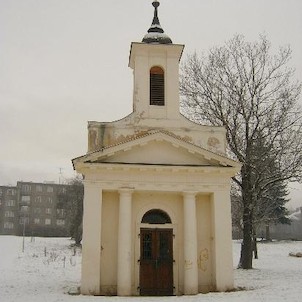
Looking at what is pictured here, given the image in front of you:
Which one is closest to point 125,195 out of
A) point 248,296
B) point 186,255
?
point 186,255

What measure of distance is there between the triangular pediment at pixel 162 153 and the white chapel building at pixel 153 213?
0.04m

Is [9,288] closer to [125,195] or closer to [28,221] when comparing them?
[125,195]

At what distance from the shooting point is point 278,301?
1284cm

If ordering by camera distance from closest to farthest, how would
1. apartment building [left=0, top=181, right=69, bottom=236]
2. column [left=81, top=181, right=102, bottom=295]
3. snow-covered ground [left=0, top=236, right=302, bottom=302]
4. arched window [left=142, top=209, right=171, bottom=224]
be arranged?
snow-covered ground [left=0, top=236, right=302, bottom=302]
column [left=81, top=181, right=102, bottom=295]
arched window [left=142, top=209, right=171, bottom=224]
apartment building [left=0, top=181, right=69, bottom=236]

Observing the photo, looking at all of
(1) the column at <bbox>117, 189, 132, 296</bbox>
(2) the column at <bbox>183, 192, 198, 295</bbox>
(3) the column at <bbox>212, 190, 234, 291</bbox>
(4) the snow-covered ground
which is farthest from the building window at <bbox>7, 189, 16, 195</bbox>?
(3) the column at <bbox>212, 190, 234, 291</bbox>

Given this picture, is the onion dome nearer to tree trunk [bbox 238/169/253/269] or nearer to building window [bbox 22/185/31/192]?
tree trunk [bbox 238/169/253/269]

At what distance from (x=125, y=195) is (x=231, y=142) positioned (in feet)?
33.9

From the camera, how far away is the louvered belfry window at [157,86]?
62.8 feet

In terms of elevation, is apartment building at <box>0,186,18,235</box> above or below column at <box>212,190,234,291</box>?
above

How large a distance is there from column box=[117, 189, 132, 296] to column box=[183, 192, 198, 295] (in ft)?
6.65

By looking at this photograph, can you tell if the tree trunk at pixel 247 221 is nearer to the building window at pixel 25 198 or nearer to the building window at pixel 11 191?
the building window at pixel 25 198

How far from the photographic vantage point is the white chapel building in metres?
16.3

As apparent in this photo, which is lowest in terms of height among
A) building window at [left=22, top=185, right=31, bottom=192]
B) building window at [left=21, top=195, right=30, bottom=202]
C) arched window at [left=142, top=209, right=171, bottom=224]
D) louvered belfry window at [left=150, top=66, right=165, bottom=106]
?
arched window at [left=142, top=209, right=171, bottom=224]

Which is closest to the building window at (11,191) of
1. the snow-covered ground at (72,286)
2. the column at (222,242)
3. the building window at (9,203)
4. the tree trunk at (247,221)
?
the building window at (9,203)
